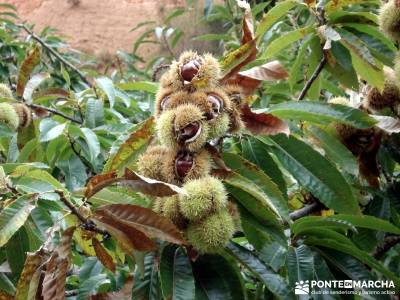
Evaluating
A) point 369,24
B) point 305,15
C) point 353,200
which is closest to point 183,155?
point 353,200

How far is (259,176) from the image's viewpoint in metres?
1.08

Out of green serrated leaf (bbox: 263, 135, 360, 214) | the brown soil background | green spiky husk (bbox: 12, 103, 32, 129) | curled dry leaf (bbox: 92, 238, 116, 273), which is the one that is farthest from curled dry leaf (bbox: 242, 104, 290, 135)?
the brown soil background

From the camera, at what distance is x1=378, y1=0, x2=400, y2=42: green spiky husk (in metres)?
1.24

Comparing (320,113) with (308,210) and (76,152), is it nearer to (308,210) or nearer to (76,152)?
(308,210)

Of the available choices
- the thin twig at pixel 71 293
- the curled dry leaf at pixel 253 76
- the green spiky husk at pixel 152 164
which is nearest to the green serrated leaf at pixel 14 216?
the green spiky husk at pixel 152 164

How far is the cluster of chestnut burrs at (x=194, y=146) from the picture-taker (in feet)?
3.16

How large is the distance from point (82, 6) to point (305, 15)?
7.37m

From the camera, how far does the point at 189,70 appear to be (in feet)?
3.55

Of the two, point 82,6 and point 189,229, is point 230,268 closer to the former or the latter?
point 189,229

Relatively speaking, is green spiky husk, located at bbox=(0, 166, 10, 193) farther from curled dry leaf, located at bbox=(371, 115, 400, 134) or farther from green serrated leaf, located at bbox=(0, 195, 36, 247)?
curled dry leaf, located at bbox=(371, 115, 400, 134)

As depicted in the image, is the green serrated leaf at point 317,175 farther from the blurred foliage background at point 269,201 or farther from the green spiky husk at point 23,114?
the green spiky husk at point 23,114

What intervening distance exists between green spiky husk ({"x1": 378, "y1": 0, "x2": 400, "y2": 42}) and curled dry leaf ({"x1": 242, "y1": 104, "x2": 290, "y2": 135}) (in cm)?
38

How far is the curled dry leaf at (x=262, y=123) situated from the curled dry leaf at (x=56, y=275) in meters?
0.43

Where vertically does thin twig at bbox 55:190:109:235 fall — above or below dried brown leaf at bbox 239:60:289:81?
below
